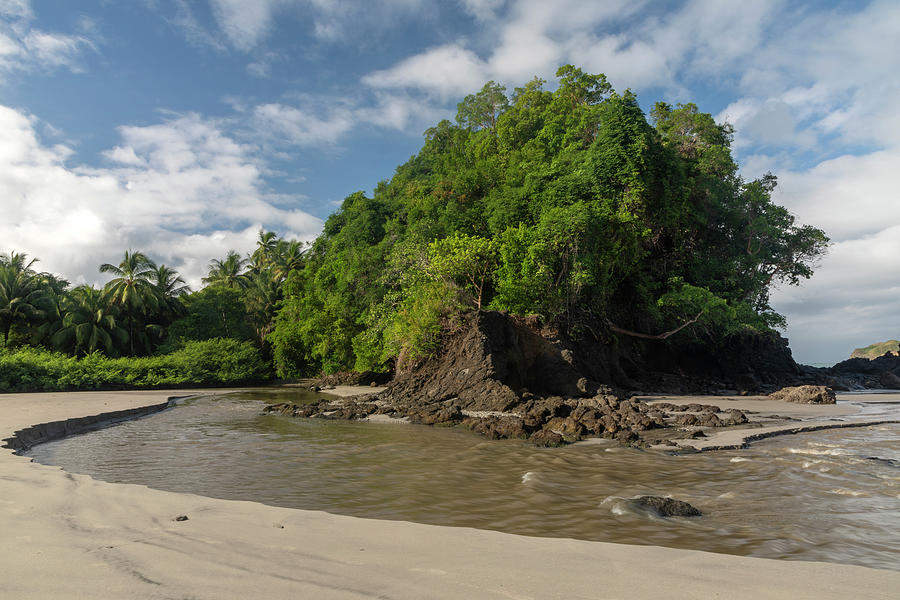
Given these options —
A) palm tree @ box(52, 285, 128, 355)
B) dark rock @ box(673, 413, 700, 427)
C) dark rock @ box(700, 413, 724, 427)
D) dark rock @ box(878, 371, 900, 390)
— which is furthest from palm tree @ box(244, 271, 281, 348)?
dark rock @ box(878, 371, 900, 390)

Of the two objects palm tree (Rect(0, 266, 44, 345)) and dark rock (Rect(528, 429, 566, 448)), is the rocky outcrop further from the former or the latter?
palm tree (Rect(0, 266, 44, 345))

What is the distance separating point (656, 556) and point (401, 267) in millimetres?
22133

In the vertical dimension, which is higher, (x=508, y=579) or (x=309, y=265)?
(x=309, y=265)

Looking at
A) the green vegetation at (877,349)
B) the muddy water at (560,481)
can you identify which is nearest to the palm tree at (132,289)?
the muddy water at (560,481)

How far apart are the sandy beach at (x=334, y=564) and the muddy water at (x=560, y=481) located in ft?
3.67

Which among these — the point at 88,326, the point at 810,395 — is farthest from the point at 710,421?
the point at 88,326

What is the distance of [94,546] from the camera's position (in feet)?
11.3

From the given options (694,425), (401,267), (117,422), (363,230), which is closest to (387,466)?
(694,425)

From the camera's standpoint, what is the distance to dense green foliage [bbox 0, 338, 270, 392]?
26.8m

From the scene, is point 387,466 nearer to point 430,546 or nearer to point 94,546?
point 430,546

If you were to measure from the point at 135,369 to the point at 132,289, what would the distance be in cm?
890

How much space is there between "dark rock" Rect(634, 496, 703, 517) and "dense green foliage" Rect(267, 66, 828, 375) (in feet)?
50.5

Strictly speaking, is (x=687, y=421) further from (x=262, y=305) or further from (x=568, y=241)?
(x=262, y=305)

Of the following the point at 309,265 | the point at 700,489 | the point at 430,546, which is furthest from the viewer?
the point at 309,265
